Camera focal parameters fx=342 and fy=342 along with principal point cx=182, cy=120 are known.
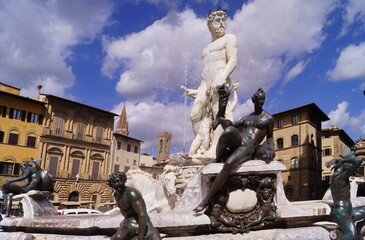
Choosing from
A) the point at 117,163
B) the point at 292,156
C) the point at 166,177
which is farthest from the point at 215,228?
the point at 117,163

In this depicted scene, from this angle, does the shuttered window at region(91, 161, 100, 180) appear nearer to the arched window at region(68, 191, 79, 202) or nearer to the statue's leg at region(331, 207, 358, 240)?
the arched window at region(68, 191, 79, 202)

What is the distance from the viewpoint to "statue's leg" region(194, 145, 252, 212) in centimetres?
441

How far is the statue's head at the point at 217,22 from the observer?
32.8ft

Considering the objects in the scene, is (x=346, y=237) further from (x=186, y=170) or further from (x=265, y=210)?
(x=186, y=170)

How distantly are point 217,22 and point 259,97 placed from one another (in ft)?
18.3

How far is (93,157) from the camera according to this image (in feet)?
153

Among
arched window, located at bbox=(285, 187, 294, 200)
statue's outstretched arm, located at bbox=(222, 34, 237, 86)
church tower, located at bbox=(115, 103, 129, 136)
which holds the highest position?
church tower, located at bbox=(115, 103, 129, 136)

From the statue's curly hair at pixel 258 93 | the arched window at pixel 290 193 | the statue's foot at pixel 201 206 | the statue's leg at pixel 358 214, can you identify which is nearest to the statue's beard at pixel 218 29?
the statue's curly hair at pixel 258 93

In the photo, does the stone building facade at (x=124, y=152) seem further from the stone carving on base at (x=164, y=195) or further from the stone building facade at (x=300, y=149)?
the stone carving on base at (x=164, y=195)

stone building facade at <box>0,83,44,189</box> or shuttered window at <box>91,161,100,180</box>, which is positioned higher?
stone building facade at <box>0,83,44,189</box>

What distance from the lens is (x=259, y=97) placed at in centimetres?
505

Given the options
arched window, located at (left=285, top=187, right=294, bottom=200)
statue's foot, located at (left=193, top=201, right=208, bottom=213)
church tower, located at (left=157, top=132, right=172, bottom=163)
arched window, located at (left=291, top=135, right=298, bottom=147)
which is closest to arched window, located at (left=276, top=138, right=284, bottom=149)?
arched window, located at (left=291, top=135, right=298, bottom=147)

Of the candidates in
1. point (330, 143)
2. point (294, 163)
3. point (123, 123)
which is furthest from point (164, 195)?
point (123, 123)

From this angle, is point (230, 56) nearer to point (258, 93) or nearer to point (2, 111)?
point (258, 93)
